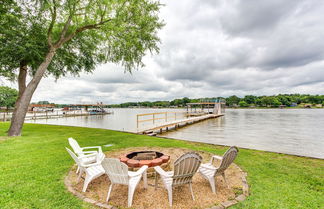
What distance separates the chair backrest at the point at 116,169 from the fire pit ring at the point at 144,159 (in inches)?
36.1

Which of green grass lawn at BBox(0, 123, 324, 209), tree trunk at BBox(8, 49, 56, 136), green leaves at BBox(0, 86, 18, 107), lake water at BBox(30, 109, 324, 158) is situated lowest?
lake water at BBox(30, 109, 324, 158)

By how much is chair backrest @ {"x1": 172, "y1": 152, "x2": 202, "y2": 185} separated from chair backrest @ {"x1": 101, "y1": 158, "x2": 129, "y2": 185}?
36.1 inches

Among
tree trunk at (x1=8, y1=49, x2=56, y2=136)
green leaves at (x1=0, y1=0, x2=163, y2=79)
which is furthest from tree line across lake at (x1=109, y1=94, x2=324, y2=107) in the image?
tree trunk at (x1=8, y1=49, x2=56, y2=136)

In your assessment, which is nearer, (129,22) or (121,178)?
(121,178)

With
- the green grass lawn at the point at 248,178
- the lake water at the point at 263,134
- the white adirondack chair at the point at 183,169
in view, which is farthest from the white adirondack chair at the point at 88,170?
the lake water at the point at 263,134

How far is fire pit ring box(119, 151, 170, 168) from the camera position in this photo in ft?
12.6

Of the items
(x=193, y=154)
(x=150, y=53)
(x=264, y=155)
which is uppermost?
(x=150, y=53)

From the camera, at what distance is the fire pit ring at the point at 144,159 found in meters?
3.85

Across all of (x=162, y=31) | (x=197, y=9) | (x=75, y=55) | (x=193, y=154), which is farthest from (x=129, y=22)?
(x=193, y=154)

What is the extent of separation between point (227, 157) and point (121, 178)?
2232mm

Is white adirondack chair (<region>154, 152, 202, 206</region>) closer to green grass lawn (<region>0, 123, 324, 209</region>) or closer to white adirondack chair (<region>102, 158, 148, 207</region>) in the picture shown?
white adirondack chair (<region>102, 158, 148, 207</region>)

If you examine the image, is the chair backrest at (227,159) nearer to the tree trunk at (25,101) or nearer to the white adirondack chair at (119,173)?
the white adirondack chair at (119,173)

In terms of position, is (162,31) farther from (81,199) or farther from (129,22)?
(81,199)

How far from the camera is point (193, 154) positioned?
282 cm
